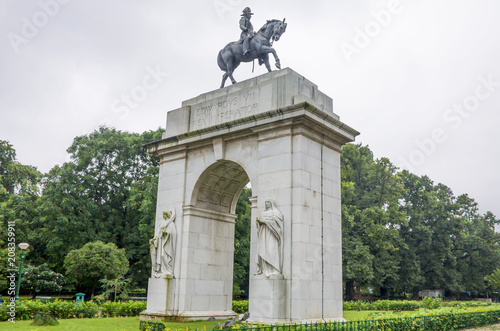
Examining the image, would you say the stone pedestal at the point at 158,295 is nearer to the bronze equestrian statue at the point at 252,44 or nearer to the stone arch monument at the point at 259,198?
the stone arch monument at the point at 259,198

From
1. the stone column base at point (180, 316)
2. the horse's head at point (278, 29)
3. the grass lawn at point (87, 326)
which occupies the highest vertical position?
the horse's head at point (278, 29)

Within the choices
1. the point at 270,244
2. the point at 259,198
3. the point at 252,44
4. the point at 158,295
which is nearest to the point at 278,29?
the point at 252,44

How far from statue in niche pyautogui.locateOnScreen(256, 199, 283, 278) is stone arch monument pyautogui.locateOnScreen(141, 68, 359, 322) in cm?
3

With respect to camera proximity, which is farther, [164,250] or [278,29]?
[278,29]

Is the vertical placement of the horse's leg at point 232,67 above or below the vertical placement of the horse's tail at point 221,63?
below

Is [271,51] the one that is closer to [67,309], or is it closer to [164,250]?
[164,250]

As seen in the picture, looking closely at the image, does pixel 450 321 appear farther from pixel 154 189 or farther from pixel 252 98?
pixel 154 189

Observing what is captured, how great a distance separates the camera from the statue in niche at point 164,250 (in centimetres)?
1523

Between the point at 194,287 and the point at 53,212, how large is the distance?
19492 millimetres

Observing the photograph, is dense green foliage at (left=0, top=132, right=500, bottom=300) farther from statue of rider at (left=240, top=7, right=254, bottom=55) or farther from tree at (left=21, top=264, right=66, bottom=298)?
statue of rider at (left=240, top=7, right=254, bottom=55)

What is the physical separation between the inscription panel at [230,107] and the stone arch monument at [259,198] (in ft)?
0.13

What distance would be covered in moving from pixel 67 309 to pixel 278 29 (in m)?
14.3

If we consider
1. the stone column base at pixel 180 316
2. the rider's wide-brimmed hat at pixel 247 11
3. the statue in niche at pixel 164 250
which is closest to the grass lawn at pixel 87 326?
the stone column base at pixel 180 316

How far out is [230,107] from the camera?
15453 mm
